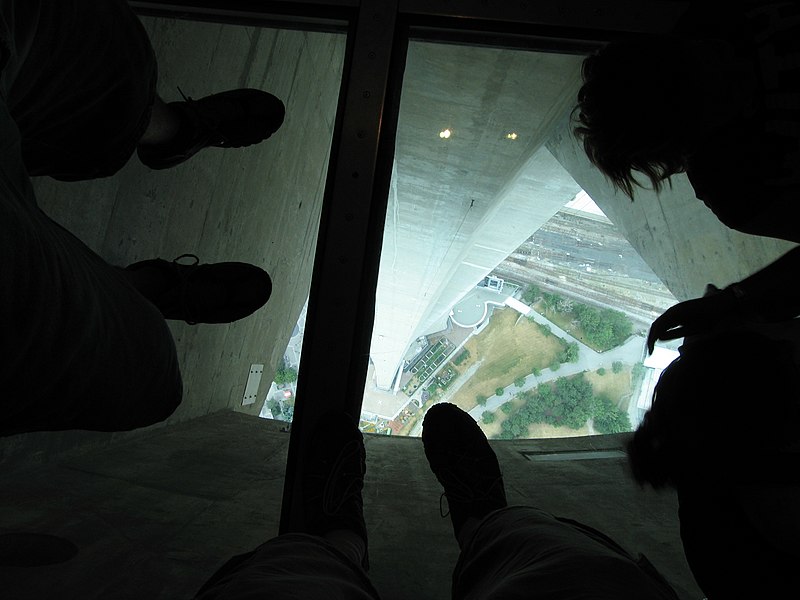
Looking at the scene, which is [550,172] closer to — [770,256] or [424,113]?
[424,113]

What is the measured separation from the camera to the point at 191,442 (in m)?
2.04

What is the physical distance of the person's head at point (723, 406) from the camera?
78cm

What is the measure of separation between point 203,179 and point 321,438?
145cm

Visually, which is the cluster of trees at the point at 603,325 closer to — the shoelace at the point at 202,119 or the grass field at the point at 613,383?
the grass field at the point at 613,383

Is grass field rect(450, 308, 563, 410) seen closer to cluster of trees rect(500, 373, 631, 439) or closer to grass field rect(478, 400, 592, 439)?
grass field rect(478, 400, 592, 439)

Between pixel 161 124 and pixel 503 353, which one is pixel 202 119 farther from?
pixel 503 353

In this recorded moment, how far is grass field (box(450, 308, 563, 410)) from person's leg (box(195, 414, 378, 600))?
1112cm

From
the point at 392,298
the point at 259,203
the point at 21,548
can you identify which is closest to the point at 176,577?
the point at 21,548

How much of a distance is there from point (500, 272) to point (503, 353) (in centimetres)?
210

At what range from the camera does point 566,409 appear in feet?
41.4

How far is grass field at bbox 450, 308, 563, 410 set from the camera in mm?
12469

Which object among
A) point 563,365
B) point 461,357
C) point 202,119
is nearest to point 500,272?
point 461,357

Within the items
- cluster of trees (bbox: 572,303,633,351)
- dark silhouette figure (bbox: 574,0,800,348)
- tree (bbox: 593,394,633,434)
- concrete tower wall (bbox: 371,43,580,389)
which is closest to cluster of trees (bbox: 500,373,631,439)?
tree (bbox: 593,394,633,434)

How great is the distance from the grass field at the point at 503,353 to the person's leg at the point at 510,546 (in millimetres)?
10849
